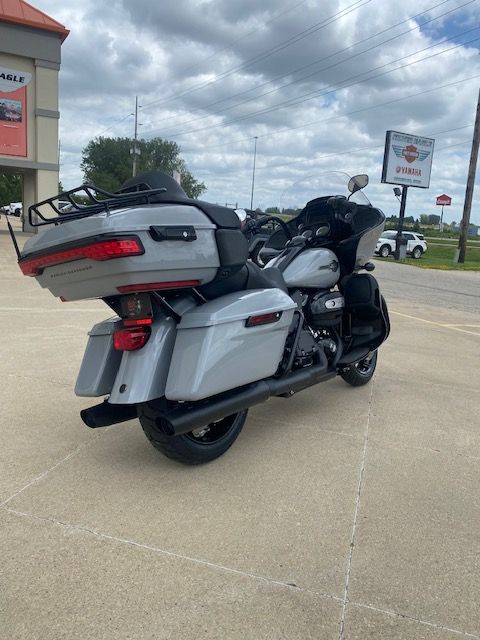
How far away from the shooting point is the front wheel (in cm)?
453

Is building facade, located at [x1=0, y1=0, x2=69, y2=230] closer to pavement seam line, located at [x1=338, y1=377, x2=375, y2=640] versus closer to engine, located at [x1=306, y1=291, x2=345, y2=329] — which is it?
engine, located at [x1=306, y1=291, x2=345, y2=329]

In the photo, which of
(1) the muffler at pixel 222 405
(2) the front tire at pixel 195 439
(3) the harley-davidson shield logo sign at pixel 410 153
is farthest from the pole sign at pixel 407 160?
(2) the front tire at pixel 195 439

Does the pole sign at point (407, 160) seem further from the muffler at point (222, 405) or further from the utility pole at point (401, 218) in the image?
the muffler at point (222, 405)

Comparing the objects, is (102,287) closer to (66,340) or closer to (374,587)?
(374,587)

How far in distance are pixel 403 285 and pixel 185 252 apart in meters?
13.6

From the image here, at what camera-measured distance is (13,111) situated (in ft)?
66.5

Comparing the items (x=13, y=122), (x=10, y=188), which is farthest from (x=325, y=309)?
(x=10, y=188)

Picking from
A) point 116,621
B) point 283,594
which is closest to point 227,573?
point 283,594

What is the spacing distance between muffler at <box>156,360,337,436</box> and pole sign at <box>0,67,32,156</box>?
2070 centimetres

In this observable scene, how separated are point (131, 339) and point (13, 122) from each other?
20.9 metres

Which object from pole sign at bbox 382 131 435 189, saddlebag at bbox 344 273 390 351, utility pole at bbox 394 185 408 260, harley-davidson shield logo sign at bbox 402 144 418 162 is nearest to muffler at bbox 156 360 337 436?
saddlebag at bbox 344 273 390 351

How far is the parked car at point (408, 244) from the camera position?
98.6 feet

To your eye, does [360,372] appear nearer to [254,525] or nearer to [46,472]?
[254,525]

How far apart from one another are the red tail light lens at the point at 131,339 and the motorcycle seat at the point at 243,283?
43 centimetres
